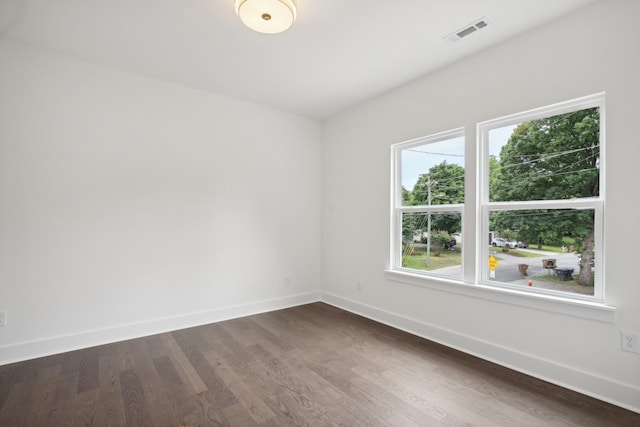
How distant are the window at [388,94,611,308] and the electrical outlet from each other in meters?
0.19

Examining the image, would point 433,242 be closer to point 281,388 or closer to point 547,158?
point 547,158

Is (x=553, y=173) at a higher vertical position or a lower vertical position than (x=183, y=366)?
higher

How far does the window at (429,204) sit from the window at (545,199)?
0.90 feet

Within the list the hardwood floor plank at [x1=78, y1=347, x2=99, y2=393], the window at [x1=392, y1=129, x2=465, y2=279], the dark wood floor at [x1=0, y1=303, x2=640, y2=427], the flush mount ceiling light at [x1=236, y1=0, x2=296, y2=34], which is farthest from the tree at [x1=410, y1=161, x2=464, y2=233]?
the hardwood floor plank at [x1=78, y1=347, x2=99, y2=393]

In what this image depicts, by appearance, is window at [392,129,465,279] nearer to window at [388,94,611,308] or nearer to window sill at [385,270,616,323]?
window at [388,94,611,308]

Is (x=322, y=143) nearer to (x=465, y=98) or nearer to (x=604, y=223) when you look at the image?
(x=465, y=98)

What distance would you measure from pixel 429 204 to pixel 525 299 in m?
1.26

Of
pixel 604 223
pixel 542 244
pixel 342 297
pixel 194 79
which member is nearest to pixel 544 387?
pixel 542 244

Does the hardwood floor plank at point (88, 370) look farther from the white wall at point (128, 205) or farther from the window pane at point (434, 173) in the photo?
the window pane at point (434, 173)

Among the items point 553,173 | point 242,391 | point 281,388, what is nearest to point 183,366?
point 242,391

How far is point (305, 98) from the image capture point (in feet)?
12.4

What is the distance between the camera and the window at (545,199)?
2.18 metres

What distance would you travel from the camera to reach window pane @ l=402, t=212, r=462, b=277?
301 centimetres

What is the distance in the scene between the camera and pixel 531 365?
2332mm
